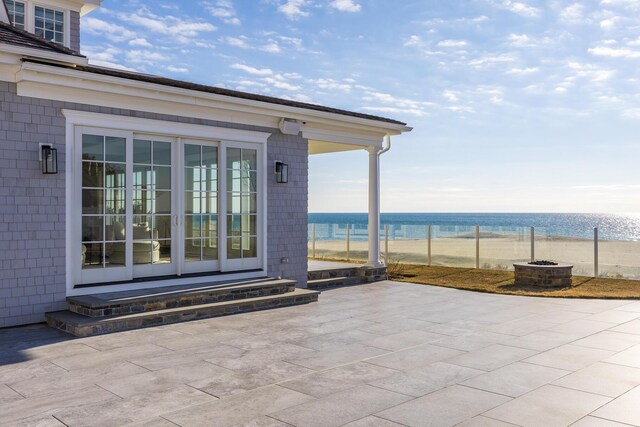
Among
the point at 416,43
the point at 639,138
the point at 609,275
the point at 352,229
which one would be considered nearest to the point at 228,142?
the point at 416,43

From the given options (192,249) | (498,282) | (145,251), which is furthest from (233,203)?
(498,282)

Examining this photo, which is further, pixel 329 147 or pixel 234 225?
pixel 329 147

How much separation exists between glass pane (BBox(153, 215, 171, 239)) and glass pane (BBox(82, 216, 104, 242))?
839 millimetres

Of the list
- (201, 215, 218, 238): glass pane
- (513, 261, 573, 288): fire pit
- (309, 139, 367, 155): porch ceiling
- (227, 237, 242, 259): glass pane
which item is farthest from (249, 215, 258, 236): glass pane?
(513, 261, 573, 288): fire pit

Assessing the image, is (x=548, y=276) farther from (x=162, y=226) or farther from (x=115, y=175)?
(x=115, y=175)

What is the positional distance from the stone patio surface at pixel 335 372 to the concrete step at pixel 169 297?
47 centimetres

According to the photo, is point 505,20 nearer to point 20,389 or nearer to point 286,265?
point 286,265

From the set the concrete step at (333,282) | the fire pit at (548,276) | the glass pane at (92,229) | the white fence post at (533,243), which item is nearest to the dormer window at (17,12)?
the glass pane at (92,229)

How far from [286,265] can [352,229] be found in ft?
22.1

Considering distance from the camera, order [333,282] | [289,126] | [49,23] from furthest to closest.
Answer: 1. [49,23]
2. [333,282]
3. [289,126]

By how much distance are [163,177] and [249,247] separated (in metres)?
1.94

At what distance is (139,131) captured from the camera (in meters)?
7.70

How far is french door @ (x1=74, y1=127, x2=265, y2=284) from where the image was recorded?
23.9 ft

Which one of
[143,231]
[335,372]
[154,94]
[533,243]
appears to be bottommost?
[335,372]
